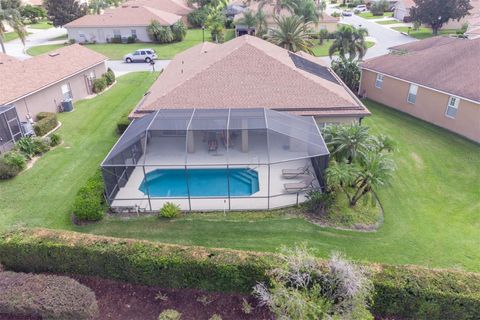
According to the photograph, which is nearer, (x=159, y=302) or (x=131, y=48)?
(x=159, y=302)

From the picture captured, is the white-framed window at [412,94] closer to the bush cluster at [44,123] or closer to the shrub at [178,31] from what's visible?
the bush cluster at [44,123]

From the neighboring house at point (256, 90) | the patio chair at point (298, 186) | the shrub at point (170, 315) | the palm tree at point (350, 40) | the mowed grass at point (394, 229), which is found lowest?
the mowed grass at point (394, 229)

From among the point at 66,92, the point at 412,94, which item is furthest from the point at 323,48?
the point at 66,92

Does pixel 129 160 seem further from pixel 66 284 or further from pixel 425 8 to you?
pixel 425 8

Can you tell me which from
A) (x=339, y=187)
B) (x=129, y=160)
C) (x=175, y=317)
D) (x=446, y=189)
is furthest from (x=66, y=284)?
(x=446, y=189)

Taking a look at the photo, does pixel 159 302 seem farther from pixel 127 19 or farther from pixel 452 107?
pixel 127 19

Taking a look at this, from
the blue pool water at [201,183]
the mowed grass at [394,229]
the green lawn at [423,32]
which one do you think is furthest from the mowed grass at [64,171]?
the green lawn at [423,32]
